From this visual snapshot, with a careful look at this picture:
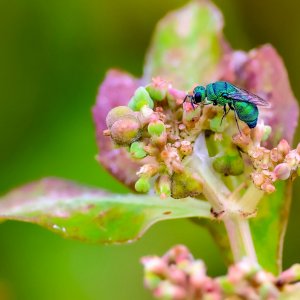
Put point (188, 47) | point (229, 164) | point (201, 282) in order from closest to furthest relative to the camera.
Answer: point (201, 282), point (229, 164), point (188, 47)

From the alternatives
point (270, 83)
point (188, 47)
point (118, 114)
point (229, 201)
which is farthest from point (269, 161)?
point (188, 47)

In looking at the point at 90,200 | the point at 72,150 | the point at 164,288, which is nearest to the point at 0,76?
the point at 72,150

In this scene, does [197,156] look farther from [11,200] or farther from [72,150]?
[72,150]

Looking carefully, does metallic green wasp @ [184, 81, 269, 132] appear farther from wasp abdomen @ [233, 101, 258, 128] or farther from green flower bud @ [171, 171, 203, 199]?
green flower bud @ [171, 171, 203, 199]

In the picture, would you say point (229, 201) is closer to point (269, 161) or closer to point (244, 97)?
point (269, 161)

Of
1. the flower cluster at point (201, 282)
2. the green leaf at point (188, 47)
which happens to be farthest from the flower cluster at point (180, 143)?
the green leaf at point (188, 47)

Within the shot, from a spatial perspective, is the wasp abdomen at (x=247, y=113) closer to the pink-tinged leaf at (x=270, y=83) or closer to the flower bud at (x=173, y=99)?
the flower bud at (x=173, y=99)
